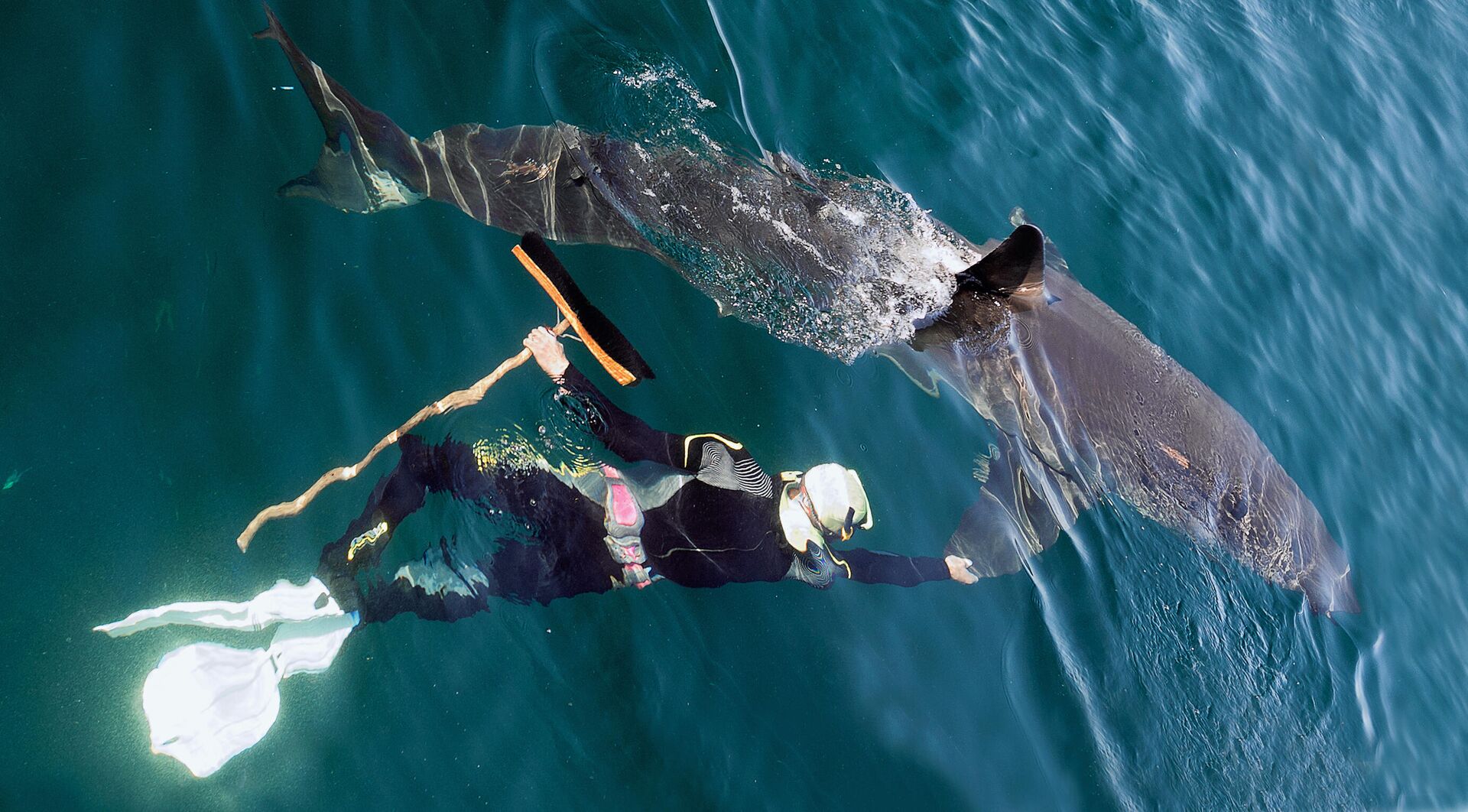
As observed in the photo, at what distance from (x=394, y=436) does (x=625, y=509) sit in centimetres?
105

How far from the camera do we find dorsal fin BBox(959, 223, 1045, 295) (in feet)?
16.3

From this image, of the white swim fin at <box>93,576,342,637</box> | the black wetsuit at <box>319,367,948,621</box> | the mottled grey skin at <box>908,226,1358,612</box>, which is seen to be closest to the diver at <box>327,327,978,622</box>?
the black wetsuit at <box>319,367,948,621</box>

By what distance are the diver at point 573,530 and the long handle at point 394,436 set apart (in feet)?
0.23

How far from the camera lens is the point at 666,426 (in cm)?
450

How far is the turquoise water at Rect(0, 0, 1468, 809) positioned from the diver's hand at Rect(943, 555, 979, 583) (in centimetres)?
A: 9

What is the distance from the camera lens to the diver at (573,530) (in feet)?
11.3

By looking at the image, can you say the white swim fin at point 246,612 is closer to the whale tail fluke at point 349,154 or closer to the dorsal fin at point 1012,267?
the whale tail fluke at point 349,154

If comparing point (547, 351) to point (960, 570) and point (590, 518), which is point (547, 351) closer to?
point (590, 518)

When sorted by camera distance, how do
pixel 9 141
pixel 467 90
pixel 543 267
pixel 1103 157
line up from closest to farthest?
1. pixel 9 141
2. pixel 543 267
3. pixel 467 90
4. pixel 1103 157

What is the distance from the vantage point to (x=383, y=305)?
416 centimetres

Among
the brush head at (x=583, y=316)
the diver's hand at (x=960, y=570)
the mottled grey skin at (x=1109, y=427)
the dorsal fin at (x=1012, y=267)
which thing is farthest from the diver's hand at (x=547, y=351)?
the dorsal fin at (x=1012, y=267)

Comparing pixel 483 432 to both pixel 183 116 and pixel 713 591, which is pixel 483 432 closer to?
pixel 713 591

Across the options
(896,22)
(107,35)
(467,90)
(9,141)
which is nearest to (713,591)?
(467,90)

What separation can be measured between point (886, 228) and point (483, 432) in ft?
10.2
